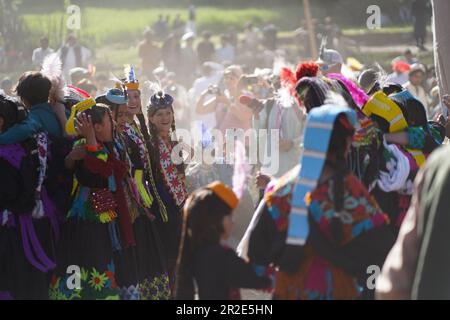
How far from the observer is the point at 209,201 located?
477cm

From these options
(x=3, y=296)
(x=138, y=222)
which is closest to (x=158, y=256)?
(x=138, y=222)

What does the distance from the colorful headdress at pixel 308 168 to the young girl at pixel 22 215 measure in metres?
2.44

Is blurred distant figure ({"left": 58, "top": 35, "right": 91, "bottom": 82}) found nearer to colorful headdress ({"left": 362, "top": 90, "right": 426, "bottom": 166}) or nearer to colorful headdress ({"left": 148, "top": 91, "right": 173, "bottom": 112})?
colorful headdress ({"left": 148, "top": 91, "right": 173, "bottom": 112})

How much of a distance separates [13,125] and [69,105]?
25.4 inches

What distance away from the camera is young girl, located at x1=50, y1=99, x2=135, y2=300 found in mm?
6555

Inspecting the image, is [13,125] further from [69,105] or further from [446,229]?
[446,229]

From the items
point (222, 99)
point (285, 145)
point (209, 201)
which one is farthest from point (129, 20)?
point (209, 201)

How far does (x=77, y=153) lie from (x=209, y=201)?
192cm

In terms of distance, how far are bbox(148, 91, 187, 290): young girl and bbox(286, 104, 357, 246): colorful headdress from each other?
2.97 m

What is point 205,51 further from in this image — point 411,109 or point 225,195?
point 225,195

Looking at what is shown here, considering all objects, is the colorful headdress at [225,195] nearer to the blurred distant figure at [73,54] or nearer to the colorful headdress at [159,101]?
the colorful headdress at [159,101]
